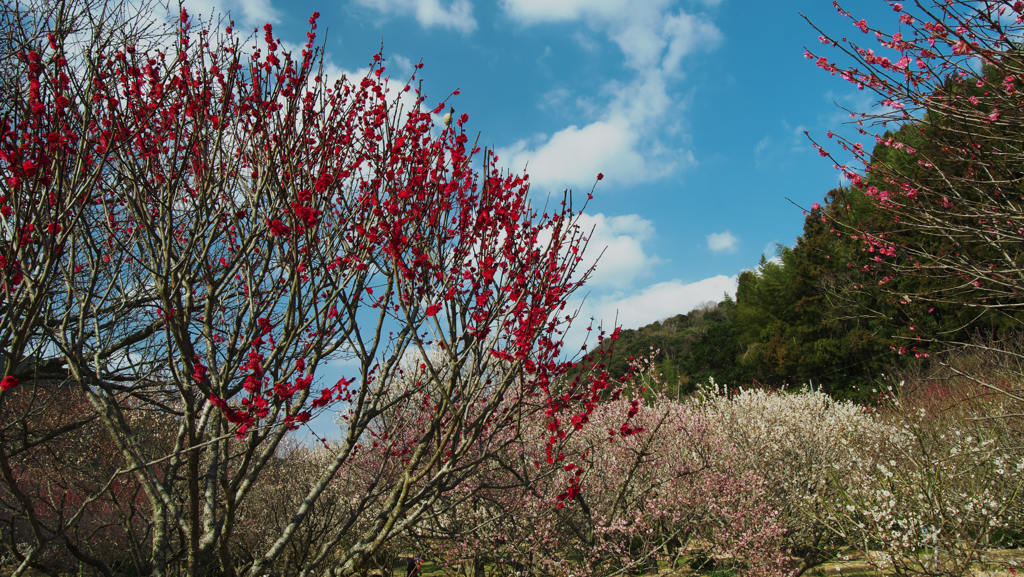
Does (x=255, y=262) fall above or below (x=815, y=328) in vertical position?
above

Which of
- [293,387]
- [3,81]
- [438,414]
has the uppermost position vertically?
[3,81]

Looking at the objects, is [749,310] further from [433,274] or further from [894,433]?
[433,274]

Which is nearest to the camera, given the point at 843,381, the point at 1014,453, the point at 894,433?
the point at 1014,453

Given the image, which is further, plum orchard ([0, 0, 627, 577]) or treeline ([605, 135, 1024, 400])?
treeline ([605, 135, 1024, 400])

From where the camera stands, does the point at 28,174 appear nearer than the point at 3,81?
Yes

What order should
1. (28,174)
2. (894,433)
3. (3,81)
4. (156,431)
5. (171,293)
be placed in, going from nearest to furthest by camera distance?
(28,174) → (171,293) → (3,81) → (156,431) → (894,433)

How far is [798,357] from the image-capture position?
85.5ft

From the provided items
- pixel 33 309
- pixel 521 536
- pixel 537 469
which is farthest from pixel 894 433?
pixel 33 309

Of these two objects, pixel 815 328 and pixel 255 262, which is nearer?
pixel 255 262

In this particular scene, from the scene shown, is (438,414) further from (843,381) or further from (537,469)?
(843,381)

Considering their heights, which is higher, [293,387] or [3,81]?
[3,81]

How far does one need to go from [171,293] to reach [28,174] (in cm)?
83

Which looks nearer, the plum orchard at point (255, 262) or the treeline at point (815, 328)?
the plum orchard at point (255, 262)

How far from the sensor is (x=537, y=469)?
8.23 meters
